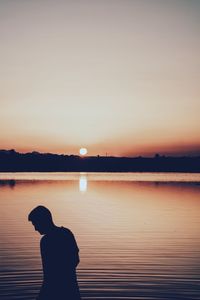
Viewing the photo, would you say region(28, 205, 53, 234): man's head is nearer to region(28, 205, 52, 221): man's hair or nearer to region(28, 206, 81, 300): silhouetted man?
region(28, 205, 52, 221): man's hair

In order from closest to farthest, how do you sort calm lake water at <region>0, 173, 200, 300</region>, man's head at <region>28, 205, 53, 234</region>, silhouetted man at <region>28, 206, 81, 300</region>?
man's head at <region>28, 205, 53, 234</region>
silhouetted man at <region>28, 206, 81, 300</region>
calm lake water at <region>0, 173, 200, 300</region>

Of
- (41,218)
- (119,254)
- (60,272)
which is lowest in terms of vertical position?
(119,254)

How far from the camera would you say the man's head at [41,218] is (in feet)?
22.8

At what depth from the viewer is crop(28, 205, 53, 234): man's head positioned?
22.8ft

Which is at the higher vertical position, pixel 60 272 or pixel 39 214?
pixel 39 214

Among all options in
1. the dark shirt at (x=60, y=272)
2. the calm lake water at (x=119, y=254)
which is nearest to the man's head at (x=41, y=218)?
the dark shirt at (x=60, y=272)

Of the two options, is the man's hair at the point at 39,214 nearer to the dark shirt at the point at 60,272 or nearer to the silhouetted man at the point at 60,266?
the silhouetted man at the point at 60,266

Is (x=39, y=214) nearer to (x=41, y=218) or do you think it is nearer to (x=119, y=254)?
(x=41, y=218)

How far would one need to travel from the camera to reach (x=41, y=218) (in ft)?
22.9

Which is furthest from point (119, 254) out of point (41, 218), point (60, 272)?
point (41, 218)

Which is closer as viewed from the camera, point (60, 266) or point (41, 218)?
point (41, 218)

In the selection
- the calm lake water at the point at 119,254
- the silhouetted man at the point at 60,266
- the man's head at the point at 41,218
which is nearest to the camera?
the man's head at the point at 41,218

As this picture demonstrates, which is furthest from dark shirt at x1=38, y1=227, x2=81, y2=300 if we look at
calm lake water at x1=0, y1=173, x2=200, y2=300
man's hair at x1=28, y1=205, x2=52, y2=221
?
calm lake water at x1=0, y1=173, x2=200, y2=300

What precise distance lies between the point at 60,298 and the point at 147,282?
8.92 meters
